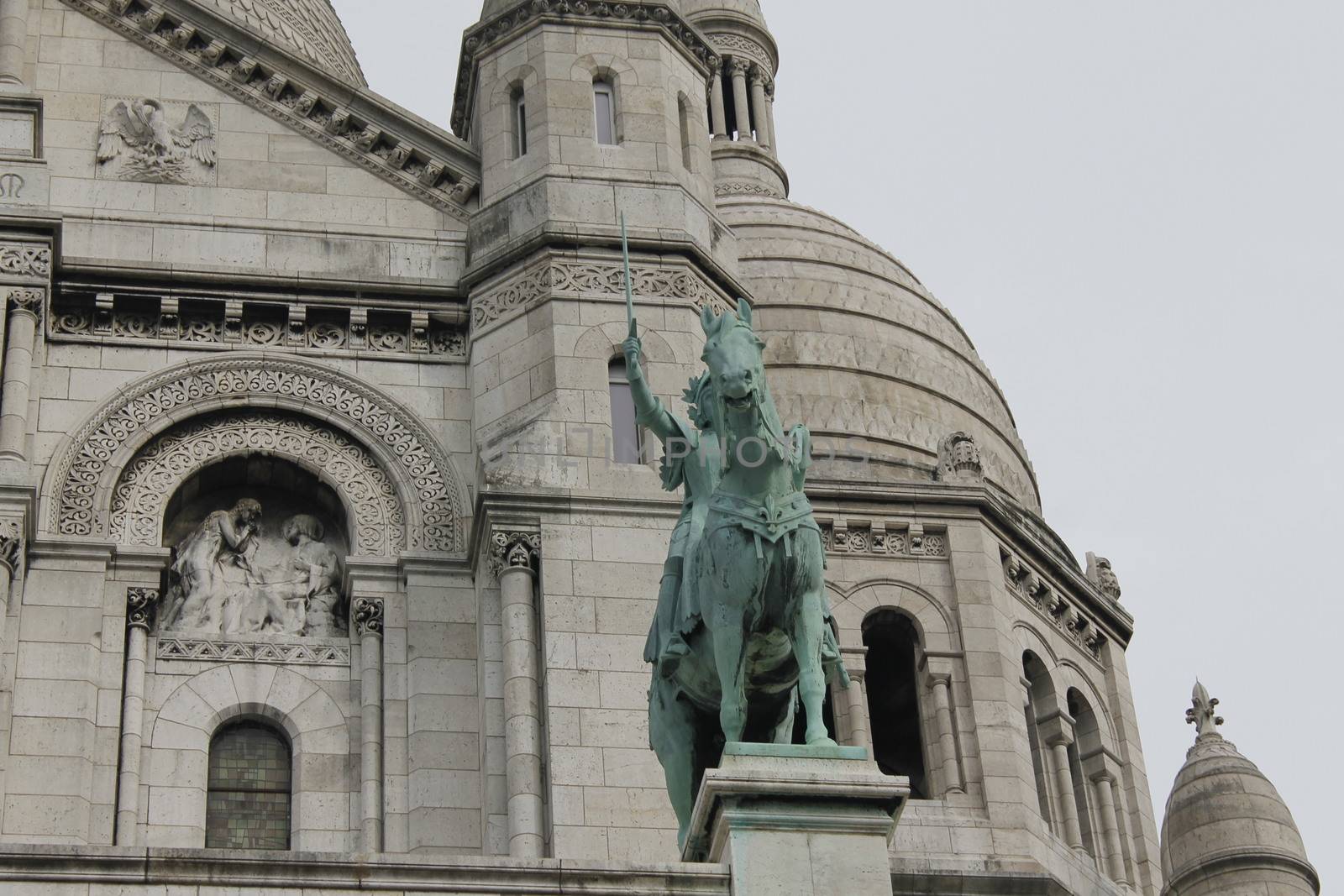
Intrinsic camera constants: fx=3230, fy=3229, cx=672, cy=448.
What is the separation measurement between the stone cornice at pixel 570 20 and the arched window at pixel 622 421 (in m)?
4.66

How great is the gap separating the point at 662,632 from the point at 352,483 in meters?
7.88

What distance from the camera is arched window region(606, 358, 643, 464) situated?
32.1 m

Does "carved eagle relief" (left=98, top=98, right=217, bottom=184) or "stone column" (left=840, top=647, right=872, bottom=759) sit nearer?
"carved eagle relief" (left=98, top=98, right=217, bottom=184)

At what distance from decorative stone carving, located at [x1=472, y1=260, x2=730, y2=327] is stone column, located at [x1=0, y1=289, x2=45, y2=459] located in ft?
14.9

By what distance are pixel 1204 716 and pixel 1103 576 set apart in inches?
220

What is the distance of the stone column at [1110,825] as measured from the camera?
4659 cm

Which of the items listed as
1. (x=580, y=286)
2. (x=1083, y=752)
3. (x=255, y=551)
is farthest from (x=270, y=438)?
(x=1083, y=752)

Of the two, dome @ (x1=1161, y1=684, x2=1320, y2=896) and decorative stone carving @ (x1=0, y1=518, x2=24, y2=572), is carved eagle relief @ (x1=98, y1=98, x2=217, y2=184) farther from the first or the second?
dome @ (x1=1161, y1=684, x2=1320, y2=896)

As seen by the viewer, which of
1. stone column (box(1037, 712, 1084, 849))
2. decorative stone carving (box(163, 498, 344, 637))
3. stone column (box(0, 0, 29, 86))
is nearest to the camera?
decorative stone carving (box(163, 498, 344, 637))

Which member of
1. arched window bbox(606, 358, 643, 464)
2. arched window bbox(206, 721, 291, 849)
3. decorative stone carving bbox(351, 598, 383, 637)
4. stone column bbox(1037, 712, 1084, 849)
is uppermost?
stone column bbox(1037, 712, 1084, 849)

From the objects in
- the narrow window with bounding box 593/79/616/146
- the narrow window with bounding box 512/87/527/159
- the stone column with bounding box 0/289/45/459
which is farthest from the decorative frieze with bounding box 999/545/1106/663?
the stone column with bounding box 0/289/45/459

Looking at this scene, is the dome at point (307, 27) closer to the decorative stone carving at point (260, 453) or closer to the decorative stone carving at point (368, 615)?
the decorative stone carving at point (260, 453)

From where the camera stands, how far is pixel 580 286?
3316cm

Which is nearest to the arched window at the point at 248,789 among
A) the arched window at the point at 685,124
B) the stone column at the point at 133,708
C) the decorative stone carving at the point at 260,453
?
the stone column at the point at 133,708
